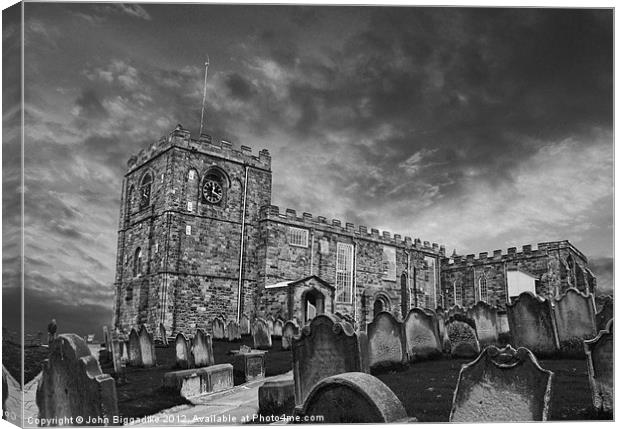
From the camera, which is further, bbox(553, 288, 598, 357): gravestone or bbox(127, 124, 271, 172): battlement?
bbox(127, 124, 271, 172): battlement

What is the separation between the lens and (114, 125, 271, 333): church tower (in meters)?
16.7

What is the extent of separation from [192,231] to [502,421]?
14104 mm

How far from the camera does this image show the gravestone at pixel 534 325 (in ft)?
33.2

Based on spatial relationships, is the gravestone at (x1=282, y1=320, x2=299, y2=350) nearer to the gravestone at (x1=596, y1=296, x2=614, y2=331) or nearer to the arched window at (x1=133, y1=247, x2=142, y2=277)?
the arched window at (x1=133, y1=247, x2=142, y2=277)

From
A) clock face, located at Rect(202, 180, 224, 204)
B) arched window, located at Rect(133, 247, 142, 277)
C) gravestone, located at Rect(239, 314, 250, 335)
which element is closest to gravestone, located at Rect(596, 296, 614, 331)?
gravestone, located at Rect(239, 314, 250, 335)

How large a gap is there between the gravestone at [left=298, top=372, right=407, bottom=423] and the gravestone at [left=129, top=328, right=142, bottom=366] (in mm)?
8119

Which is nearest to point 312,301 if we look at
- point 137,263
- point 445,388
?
point 137,263

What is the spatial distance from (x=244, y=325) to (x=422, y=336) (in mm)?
9244

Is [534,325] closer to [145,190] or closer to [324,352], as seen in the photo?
[324,352]

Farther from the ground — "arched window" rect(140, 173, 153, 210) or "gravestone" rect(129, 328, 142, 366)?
"arched window" rect(140, 173, 153, 210)

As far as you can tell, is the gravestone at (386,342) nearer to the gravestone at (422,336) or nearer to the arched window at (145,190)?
the gravestone at (422,336)

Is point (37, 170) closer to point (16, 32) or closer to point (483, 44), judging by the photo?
point (16, 32)

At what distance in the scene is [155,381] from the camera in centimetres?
989

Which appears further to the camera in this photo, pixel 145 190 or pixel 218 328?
pixel 218 328
